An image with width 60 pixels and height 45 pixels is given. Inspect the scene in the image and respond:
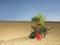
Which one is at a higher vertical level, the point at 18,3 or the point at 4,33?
the point at 18,3

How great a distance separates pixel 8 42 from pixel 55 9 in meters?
1.72

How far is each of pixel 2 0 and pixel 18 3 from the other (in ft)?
1.12

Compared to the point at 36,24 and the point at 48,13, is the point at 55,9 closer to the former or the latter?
the point at 48,13

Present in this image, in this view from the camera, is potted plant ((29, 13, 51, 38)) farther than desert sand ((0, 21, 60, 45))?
Yes

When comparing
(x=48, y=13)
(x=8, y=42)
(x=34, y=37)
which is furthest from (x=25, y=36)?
(x=48, y=13)

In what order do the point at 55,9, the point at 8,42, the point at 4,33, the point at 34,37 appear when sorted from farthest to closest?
1. the point at 55,9
2. the point at 4,33
3. the point at 34,37
4. the point at 8,42

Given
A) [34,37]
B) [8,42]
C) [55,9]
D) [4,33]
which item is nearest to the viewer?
[8,42]

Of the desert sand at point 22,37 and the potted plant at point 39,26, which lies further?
the potted plant at point 39,26

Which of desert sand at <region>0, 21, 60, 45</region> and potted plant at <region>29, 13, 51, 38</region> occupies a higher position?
potted plant at <region>29, 13, 51, 38</region>

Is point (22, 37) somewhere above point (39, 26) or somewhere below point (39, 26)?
below

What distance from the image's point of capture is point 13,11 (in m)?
4.13

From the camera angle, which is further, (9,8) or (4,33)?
(9,8)

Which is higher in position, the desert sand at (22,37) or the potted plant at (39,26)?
the potted plant at (39,26)

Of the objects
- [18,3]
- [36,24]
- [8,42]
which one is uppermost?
[18,3]
